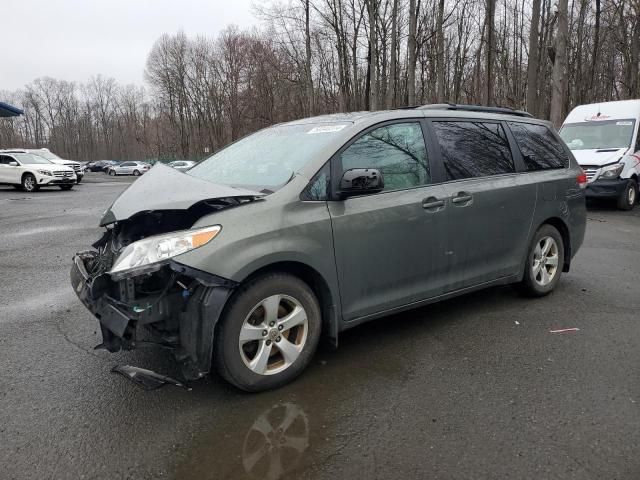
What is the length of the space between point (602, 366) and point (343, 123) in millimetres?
2577

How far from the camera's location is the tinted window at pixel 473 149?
4082mm

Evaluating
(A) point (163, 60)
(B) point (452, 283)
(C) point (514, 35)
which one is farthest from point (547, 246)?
(A) point (163, 60)

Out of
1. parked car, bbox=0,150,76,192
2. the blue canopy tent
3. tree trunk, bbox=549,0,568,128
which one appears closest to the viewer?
tree trunk, bbox=549,0,568,128

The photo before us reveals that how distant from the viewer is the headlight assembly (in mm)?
11688

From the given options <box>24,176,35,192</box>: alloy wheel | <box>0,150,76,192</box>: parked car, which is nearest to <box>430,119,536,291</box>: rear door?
<box>0,150,76,192</box>: parked car

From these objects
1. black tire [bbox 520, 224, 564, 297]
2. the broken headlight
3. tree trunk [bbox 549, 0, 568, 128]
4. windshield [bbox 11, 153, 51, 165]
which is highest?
tree trunk [bbox 549, 0, 568, 128]

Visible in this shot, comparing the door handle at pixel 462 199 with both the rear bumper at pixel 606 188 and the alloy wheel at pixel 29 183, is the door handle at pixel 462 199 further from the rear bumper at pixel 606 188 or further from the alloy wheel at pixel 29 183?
the alloy wheel at pixel 29 183

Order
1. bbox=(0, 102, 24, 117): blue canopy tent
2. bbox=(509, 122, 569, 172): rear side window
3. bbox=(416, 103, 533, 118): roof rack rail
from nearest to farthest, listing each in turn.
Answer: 1. bbox=(416, 103, 533, 118): roof rack rail
2. bbox=(509, 122, 569, 172): rear side window
3. bbox=(0, 102, 24, 117): blue canopy tent

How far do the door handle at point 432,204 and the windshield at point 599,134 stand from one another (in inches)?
417

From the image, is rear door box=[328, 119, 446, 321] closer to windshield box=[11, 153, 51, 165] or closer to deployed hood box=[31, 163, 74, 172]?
deployed hood box=[31, 163, 74, 172]

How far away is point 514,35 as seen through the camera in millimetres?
36156

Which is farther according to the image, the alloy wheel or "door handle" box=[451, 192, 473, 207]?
the alloy wheel

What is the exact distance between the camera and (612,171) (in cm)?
1174

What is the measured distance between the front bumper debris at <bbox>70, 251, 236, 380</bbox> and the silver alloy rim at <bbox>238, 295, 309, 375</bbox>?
25 cm
